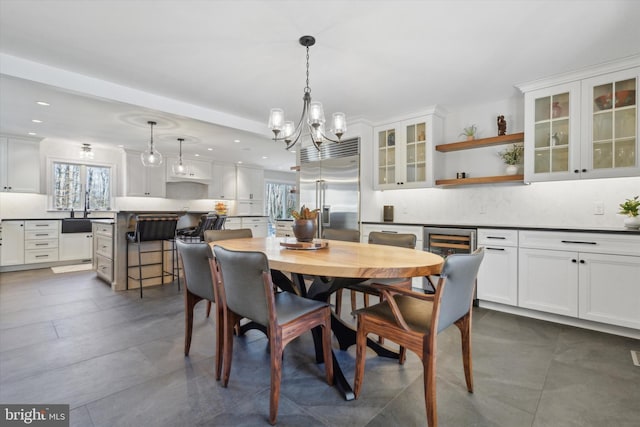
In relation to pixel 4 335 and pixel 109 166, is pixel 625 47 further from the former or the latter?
pixel 109 166

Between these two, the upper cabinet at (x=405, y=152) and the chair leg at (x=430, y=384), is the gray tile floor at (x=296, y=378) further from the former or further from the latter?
the upper cabinet at (x=405, y=152)

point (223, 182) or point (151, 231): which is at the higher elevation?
point (223, 182)

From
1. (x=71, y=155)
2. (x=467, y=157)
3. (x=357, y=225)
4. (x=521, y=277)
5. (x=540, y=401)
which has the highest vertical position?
(x=71, y=155)

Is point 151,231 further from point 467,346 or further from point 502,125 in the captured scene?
point 502,125

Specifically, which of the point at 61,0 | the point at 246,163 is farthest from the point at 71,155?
the point at 61,0

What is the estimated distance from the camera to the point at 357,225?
4426mm

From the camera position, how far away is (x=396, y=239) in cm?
260

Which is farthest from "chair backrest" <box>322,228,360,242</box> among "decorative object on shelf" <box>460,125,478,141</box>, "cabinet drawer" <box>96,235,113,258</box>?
"cabinet drawer" <box>96,235,113,258</box>

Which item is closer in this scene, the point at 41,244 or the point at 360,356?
the point at 360,356

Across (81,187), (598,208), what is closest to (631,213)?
(598,208)

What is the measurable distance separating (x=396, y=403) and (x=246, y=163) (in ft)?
24.7

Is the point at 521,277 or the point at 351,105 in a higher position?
the point at 351,105

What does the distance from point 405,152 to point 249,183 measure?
214 inches

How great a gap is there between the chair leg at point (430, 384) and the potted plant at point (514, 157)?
288 centimetres
